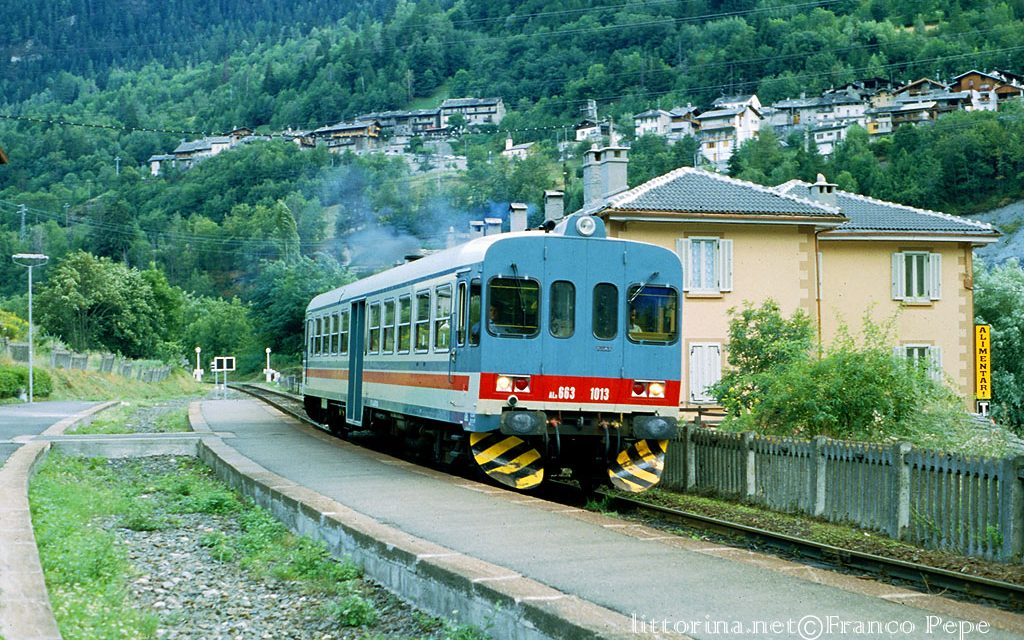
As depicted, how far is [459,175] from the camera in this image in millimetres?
134500

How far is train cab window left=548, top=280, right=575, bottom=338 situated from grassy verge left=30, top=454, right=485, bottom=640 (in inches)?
151

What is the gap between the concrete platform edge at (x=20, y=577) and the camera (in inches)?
237

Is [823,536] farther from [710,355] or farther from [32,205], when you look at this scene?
[32,205]

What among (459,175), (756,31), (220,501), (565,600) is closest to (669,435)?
(220,501)

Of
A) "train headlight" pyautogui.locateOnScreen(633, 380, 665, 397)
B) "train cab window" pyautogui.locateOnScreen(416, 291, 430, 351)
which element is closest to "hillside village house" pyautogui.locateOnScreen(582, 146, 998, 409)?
"train cab window" pyautogui.locateOnScreen(416, 291, 430, 351)

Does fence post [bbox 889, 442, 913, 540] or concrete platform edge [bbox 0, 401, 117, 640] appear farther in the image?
fence post [bbox 889, 442, 913, 540]

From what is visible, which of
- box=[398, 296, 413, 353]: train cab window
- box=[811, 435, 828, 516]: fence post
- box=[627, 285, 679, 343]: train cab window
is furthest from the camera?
box=[398, 296, 413, 353]: train cab window

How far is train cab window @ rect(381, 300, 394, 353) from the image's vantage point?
56.1 ft

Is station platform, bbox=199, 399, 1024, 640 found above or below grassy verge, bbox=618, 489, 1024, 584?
above

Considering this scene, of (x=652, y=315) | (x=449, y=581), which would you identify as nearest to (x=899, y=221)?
(x=652, y=315)

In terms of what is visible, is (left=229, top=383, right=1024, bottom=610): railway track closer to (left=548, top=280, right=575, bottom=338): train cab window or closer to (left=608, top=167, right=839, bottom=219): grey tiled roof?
(left=548, top=280, right=575, bottom=338): train cab window

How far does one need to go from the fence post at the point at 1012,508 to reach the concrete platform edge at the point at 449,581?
4485mm

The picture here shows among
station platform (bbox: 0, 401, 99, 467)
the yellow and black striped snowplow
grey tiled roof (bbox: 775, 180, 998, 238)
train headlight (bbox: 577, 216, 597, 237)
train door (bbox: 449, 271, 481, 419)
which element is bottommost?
station platform (bbox: 0, 401, 99, 467)

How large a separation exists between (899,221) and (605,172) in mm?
8086
